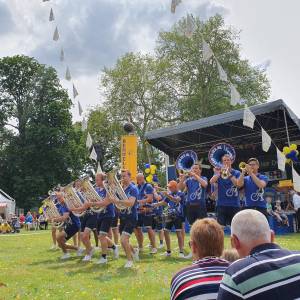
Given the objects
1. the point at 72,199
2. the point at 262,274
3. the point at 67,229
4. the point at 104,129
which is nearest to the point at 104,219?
the point at 72,199

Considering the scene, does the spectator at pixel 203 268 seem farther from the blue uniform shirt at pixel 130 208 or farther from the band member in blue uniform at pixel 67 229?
the band member in blue uniform at pixel 67 229

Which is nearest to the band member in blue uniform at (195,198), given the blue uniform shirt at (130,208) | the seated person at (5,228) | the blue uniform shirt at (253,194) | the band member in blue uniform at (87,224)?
the blue uniform shirt at (253,194)

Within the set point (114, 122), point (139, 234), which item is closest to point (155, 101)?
point (114, 122)

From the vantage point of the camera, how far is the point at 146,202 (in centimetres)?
1203

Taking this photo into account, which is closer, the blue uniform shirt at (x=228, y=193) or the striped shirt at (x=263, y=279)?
the striped shirt at (x=263, y=279)

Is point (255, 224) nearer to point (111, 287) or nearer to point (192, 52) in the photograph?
point (111, 287)

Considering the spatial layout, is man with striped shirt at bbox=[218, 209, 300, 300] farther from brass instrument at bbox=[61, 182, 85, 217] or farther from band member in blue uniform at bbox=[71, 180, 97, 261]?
brass instrument at bbox=[61, 182, 85, 217]

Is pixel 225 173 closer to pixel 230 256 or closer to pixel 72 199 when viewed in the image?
pixel 72 199

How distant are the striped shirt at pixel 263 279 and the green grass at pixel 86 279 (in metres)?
4.26

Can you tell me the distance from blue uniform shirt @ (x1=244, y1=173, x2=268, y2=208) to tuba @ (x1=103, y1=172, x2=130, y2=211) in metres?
2.48

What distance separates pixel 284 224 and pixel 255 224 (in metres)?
16.6

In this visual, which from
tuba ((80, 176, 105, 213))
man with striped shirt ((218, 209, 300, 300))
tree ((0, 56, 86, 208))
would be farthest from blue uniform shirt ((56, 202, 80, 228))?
tree ((0, 56, 86, 208))

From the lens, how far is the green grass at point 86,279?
23.6 feet

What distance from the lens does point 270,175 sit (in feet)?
77.9
